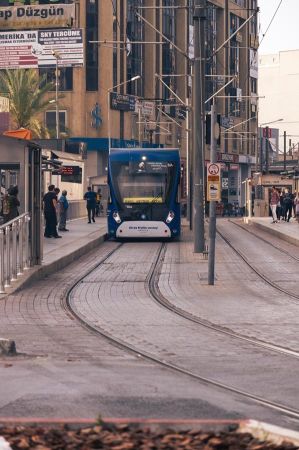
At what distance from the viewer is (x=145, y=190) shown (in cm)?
3922

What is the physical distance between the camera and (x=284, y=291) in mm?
21297

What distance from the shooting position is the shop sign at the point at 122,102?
88.2 metres

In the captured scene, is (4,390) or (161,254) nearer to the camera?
(4,390)

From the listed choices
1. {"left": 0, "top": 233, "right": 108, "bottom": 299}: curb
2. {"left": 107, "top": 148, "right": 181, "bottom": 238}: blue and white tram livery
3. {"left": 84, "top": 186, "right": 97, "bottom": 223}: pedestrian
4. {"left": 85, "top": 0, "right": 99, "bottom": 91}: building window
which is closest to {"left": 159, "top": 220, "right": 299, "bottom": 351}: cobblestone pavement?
{"left": 0, "top": 233, "right": 108, "bottom": 299}: curb

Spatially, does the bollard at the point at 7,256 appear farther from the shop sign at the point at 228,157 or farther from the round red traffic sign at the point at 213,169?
the shop sign at the point at 228,157

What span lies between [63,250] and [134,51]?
→ 6501 centimetres

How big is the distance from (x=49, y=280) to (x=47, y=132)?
5445 centimetres

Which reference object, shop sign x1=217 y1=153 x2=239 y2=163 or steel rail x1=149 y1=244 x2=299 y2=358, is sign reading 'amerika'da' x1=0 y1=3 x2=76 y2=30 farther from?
shop sign x1=217 y1=153 x2=239 y2=163

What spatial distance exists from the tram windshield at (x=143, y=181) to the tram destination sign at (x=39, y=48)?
15221 millimetres

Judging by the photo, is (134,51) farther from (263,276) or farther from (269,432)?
(269,432)

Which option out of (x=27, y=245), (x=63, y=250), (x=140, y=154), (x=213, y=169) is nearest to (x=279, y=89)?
(x=140, y=154)

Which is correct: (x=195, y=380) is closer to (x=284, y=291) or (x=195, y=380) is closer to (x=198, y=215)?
(x=284, y=291)

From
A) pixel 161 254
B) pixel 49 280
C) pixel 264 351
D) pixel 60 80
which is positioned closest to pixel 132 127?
pixel 60 80

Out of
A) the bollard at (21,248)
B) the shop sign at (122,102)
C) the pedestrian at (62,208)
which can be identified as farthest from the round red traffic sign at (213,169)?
the shop sign at (122,102)
